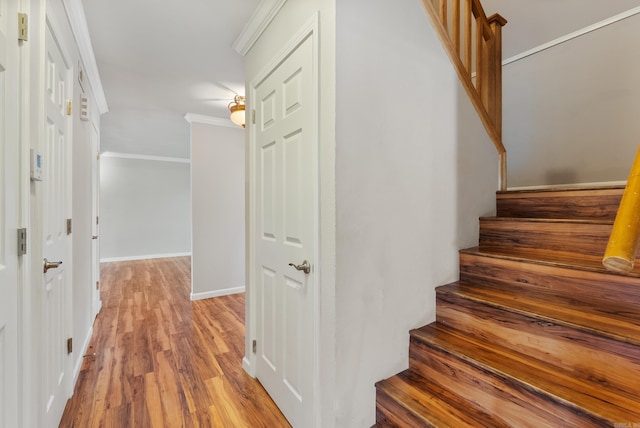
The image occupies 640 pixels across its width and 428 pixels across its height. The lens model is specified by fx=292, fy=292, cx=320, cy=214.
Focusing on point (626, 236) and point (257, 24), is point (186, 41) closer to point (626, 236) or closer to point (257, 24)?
point (257, 24)

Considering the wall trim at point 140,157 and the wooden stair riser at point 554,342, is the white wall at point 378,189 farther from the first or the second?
the wall trim at point 140,157

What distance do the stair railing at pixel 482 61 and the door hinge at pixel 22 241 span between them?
7.13 feet

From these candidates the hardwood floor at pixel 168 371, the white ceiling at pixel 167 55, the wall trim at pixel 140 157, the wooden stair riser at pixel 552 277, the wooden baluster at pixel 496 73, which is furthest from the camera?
the wall trim at pixel 140 157

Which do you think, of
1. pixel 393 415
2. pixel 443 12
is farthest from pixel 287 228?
pixel 443 12

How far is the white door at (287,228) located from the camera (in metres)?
1.42

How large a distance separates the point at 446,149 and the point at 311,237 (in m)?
0.94

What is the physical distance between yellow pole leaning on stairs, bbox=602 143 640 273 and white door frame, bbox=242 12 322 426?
954mm

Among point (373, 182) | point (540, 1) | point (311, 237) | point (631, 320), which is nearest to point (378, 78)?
point (373, 182)

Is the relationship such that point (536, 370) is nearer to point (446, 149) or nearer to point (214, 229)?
point (446, 149)

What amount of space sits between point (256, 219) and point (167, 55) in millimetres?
1639

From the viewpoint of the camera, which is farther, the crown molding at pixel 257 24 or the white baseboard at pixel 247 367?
the white baseboard at pixel 247 367

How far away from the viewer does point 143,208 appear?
6957 millimetres

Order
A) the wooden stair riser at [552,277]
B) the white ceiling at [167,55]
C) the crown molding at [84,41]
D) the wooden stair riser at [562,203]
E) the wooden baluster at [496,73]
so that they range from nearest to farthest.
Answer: the wooden stair riser at [552,277] < the wooden stair riser at [562,203] < the crown molding at [84,41] < the white ceiling at [167,55] < the wooden baluster at [496,73]

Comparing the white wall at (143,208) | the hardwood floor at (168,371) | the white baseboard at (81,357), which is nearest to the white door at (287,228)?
the hardwood floor at (168,371)
